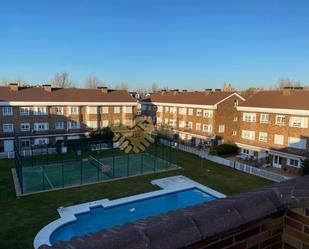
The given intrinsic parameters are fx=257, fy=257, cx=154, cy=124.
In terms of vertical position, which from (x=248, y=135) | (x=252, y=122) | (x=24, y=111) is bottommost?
(x=248, y=135)

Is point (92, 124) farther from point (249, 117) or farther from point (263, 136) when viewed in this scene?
point (263, 136)

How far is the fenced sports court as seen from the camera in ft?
77.7

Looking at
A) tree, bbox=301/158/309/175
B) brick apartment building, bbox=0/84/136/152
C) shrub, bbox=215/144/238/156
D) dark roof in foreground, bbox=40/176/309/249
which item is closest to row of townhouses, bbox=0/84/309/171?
brick apartment building, bbox=0/84/136/152

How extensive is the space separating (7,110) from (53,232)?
86.0ft

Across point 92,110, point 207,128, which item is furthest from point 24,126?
point 207,128

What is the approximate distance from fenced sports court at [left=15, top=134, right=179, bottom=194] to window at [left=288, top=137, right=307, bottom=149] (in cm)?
1303

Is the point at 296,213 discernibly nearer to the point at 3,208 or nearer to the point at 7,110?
the point at 3,208

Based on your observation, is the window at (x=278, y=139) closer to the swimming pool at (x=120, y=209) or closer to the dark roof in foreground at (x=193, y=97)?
the dark roof in foreground at (x=193, y=97)

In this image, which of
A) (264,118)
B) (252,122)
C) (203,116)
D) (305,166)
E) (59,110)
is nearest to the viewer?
(305,166)

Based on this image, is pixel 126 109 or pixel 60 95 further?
pixel 126 109

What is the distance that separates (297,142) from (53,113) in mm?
32558

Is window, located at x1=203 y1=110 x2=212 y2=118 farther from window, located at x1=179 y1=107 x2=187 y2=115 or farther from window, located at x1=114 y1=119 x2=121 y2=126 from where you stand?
window, located at x1=114 y1=119 x2=121 y2=126

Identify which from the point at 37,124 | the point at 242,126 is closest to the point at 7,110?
the point at 37,124

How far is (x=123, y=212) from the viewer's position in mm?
Answer: 18734
